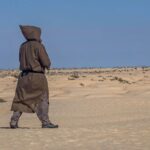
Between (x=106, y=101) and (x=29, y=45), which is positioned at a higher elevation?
(x=29, y=45)

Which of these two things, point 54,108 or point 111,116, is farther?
point 54,108

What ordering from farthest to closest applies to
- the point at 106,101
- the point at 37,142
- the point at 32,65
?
the point at 106,101 < the point at 32,65 < the point at 37,142

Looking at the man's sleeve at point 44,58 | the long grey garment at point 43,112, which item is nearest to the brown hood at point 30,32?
the man's sleeve at point 44,58

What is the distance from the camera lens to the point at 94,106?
74.7 feet

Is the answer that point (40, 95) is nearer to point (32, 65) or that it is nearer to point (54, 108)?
point (32, 65)

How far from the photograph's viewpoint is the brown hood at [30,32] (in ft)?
42.4

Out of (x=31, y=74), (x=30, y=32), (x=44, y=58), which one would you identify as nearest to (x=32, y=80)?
(x=31, y=74)

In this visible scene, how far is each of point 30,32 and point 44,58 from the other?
638mm

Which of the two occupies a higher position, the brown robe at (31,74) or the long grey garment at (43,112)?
the brown robe at (31,74)

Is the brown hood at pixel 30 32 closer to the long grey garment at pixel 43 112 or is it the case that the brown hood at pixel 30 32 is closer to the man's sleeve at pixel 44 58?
the man's sleeve at pixel 44 58

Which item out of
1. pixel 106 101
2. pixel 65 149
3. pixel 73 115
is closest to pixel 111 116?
pixel 73 115

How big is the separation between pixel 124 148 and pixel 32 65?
12.8 feet

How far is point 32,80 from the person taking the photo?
12984mm

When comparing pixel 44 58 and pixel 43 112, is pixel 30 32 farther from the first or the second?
pixel 43 112
